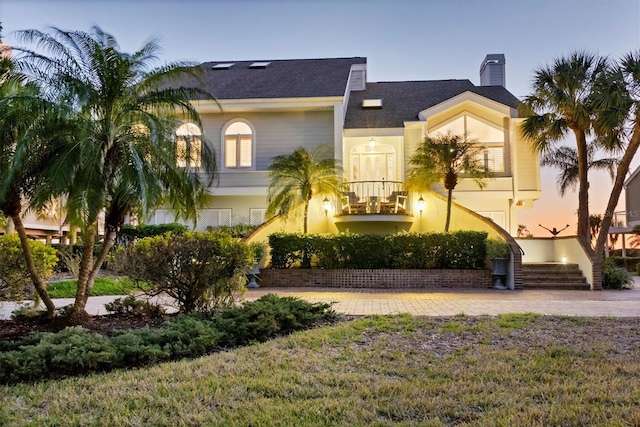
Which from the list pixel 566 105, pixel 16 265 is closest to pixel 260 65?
pixel 566 105

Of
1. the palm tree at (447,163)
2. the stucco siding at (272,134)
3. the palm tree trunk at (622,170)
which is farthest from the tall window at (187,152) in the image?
the palm tree trunk at (622,170)

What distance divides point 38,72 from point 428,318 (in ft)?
23.5

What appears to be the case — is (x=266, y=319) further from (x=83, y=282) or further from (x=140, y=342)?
(x=83, y=282)

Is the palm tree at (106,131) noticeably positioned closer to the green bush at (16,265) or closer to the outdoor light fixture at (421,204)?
the green bush at (16,265)

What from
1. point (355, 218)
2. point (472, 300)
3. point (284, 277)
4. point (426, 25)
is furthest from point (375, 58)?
point (472, 300)

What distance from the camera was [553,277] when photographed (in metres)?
14.1

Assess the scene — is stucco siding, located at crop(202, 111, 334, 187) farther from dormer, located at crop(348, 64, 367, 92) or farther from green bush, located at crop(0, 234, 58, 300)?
green bush, located at crop(0, 234, 58, 300)

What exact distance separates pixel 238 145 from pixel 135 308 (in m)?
12.3

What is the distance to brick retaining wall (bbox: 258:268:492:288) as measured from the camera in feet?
44.7

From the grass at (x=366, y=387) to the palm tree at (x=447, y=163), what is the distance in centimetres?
1004

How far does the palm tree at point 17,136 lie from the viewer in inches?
232

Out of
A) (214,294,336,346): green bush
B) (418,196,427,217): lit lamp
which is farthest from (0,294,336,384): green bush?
(418,196,427,217): lit lamp

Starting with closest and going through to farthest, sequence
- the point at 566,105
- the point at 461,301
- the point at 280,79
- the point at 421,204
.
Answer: the point at 461,301 < the point at 566,105 < the point at 421,204 < the point at 280,79

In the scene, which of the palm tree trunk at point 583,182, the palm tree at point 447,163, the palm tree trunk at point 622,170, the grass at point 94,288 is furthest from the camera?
the palm tree trunk at point 583,182
